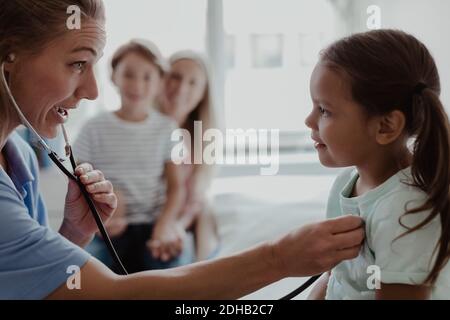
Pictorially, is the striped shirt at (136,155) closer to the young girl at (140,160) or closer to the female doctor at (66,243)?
the young girl at (140,160)

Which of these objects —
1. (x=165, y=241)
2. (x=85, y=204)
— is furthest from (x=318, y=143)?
(x=165, y=241)

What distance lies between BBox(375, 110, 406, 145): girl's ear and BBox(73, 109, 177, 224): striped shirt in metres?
0.67

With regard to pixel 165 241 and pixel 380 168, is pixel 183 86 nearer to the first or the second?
pixel 165 241

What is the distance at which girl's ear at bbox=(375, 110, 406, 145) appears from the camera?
0.76 metres

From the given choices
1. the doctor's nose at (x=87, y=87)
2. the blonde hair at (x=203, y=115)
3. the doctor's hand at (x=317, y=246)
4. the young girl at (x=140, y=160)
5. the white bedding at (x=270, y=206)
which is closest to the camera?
the doctor's hand at (x=317, y=246)

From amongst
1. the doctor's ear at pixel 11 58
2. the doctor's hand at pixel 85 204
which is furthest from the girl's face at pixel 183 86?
the doctor's ear at pixel 11 58

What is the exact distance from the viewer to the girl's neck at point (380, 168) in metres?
0.79

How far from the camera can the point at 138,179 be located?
1.35 metres

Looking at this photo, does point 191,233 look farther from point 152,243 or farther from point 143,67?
point 143,67

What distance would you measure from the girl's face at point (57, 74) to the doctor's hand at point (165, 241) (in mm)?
586

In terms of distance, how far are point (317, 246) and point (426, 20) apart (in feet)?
1.33

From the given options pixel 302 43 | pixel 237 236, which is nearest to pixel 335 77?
pixel 302 43
